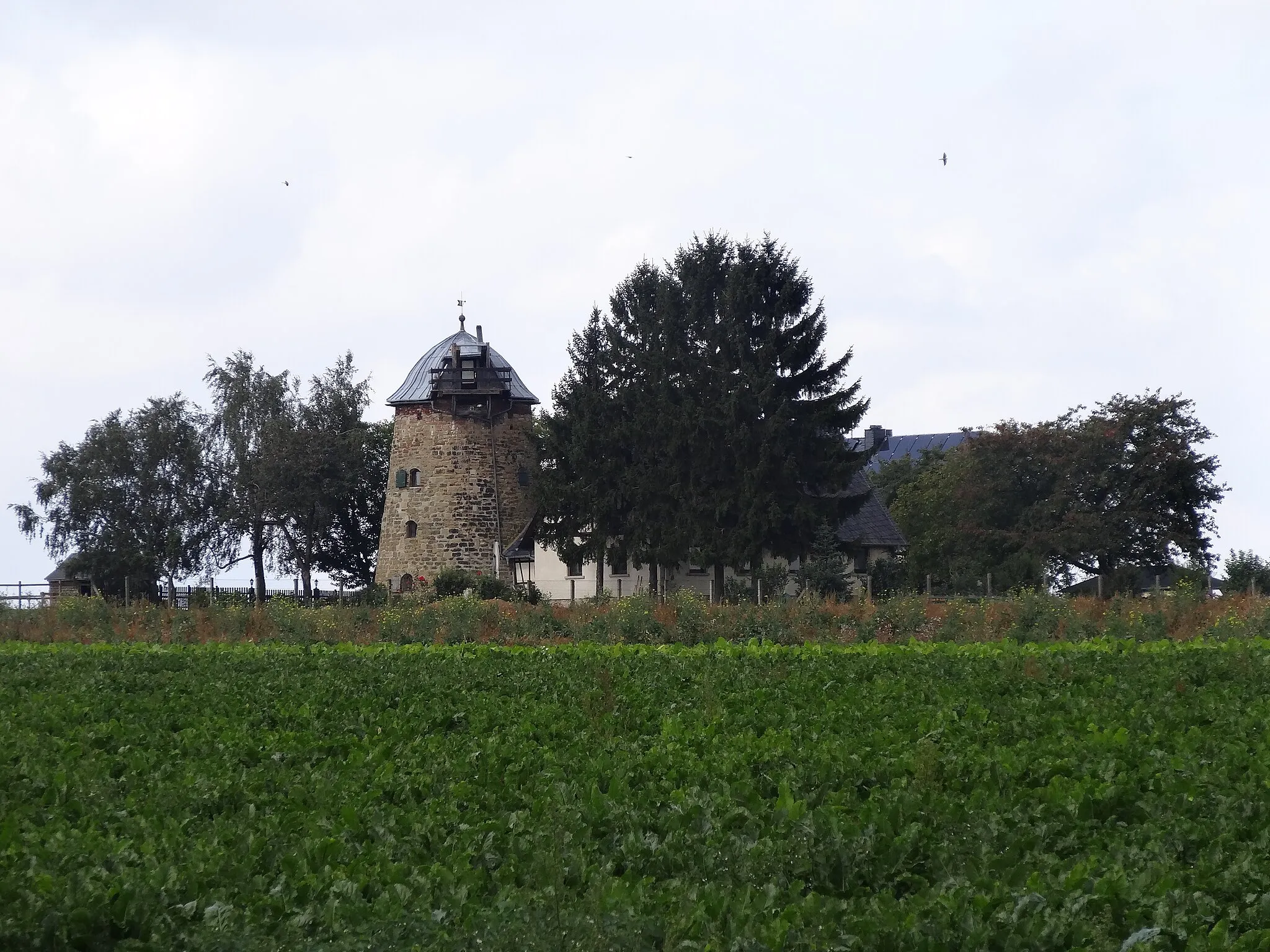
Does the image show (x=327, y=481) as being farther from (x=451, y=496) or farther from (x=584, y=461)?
(x=584, y=461)

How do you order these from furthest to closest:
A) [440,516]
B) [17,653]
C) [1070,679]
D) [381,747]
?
[440,516] < [17,653] < [1070,679] < [381,747]

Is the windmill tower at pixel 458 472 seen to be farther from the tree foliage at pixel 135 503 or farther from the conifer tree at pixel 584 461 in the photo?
the tree foliage at pixel 135 503

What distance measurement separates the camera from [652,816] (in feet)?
27.5

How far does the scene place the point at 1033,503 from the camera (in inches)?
2248

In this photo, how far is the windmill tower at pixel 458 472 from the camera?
54.2m

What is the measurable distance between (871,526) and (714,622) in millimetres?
32109

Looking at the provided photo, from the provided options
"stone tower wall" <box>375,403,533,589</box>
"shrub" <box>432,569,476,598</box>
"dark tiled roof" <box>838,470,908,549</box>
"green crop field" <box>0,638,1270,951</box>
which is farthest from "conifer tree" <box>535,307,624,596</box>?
"green crop field" <box>0,638,1270,951</box>

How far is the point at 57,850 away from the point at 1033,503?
5241cm

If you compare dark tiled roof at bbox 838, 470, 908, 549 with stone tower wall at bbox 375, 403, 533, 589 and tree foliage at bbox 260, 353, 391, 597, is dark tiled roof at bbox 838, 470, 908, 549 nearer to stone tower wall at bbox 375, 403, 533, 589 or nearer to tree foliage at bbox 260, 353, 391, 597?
stone tower wall at bbox 375, 403, 533, 589

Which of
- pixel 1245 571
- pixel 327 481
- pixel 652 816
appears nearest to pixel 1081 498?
pixel 1245 571

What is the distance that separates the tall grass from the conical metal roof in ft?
81.3

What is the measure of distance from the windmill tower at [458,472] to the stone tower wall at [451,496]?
0.10 ft

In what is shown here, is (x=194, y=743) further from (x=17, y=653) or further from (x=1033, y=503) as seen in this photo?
(x=1033, y=503)

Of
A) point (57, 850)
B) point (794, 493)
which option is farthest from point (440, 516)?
point (57, 850)
